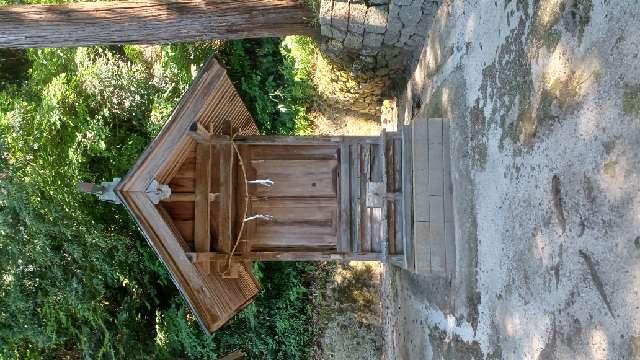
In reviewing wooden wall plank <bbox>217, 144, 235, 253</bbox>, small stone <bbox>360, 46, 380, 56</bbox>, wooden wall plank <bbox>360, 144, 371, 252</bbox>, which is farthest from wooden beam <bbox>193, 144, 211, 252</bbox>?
small stone <bbox>360, 46, 380, 56</bbox>

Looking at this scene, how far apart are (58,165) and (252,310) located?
10.9ft

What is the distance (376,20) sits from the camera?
18.2 feet

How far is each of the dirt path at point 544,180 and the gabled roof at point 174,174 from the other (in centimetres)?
180

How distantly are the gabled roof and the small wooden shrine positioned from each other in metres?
0.01

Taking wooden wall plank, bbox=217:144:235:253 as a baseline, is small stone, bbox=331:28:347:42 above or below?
above

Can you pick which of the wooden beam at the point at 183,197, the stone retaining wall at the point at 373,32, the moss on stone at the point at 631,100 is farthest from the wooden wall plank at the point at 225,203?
the moss on stone at the point at 631,100

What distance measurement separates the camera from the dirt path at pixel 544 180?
2.10 metres

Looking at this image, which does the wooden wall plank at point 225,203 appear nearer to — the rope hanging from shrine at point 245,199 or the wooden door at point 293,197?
the rope hanging from shrine at point 245,199

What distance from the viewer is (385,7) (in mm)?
5430

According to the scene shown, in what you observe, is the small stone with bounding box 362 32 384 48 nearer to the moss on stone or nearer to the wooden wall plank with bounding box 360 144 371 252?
the wooden wall plank with bounding box 360 144 371 252

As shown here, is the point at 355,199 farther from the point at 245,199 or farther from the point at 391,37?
the point at 391,37

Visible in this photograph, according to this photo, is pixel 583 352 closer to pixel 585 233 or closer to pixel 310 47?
pixel 585 233

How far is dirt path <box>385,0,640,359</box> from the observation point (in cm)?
210

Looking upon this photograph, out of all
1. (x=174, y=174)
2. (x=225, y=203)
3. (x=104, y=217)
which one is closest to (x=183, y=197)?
(x=174, y=174)
